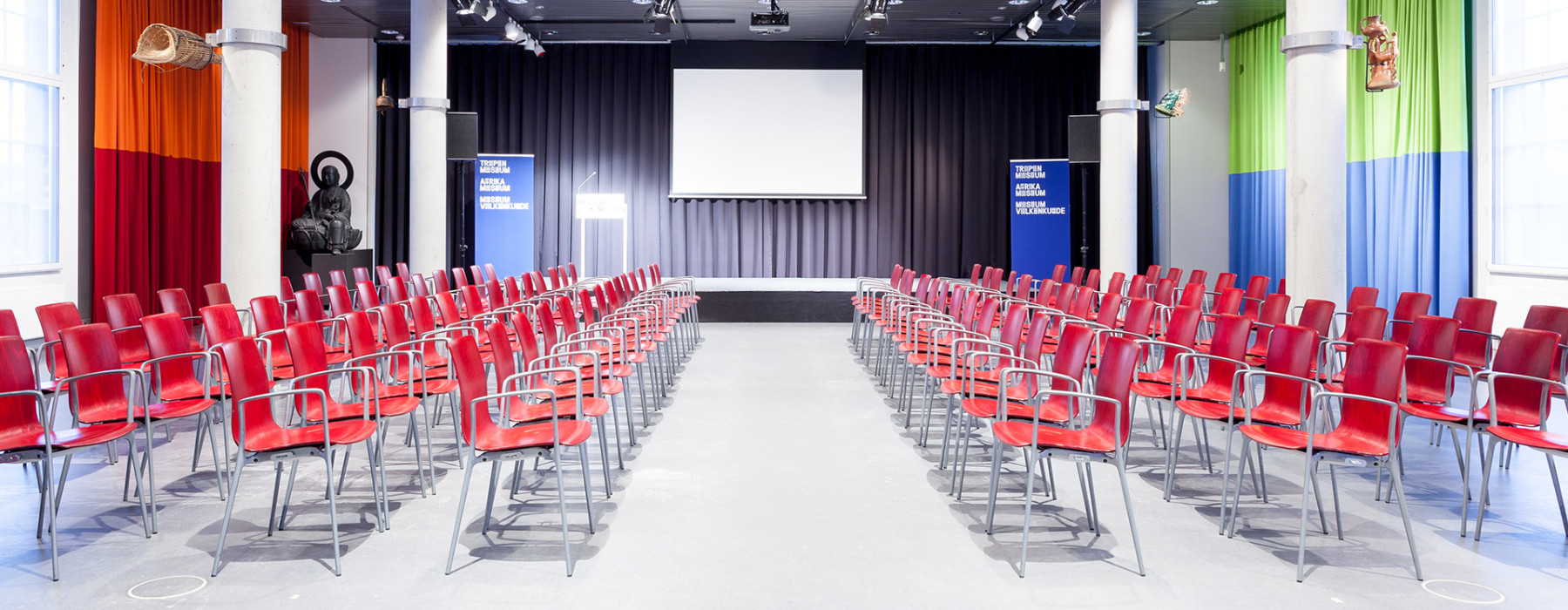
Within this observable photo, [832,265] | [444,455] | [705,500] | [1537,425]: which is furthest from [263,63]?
[832,265]

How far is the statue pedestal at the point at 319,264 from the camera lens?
13812 millimetres

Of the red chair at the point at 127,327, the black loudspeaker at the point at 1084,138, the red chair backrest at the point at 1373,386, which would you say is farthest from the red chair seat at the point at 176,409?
the black loudspeaker at the point at 1084,138

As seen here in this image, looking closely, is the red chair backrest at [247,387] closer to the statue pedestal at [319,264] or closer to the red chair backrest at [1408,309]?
the red chair backrest at [1408,309]

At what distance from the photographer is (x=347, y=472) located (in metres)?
5.56

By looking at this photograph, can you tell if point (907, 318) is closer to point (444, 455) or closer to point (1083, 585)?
point (444, 455)

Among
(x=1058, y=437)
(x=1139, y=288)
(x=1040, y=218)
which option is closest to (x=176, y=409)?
(x=1058, y=437)

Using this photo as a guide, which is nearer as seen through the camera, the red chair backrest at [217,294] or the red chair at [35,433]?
the red chair at [35,433]

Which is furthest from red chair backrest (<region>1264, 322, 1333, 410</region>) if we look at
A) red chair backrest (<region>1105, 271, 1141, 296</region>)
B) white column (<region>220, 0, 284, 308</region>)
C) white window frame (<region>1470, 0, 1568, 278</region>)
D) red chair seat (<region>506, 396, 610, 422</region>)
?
white column (<region>220, 0, 284, 308</region>)

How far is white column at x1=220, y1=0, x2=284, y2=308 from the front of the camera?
347 inches

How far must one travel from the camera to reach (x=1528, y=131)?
995 centimetres

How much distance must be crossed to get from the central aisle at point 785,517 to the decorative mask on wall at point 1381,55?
Answer: 533cm

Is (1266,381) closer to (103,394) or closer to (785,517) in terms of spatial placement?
(785,517)

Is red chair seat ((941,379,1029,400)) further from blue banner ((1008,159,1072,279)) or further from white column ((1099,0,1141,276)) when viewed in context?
blue banner ((1008,159,1072,279))

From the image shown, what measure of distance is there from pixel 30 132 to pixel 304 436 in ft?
27.9
